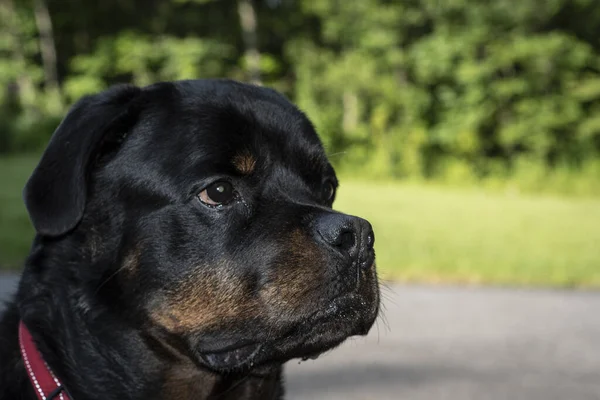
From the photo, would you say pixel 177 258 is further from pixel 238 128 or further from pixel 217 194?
pixel 238 128

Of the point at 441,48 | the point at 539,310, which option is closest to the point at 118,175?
the point at 539,310

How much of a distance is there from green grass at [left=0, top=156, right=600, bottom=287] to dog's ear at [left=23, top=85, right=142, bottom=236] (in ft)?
18.5

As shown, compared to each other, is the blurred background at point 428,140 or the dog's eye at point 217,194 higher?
the dog's eye at point 217,194

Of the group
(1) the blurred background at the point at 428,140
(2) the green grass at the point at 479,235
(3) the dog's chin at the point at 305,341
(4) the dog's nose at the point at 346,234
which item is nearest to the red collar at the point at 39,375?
(3) the dog's chin at the point at 305,341

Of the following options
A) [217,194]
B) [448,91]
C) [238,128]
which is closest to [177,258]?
[217,194]

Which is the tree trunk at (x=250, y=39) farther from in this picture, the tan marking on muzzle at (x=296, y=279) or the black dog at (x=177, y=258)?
A: the tan marking on muzzle at (x=296, y=279)

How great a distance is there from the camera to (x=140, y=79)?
29.3m

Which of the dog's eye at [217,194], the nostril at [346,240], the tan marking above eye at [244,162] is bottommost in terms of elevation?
the nostril at [346,240]

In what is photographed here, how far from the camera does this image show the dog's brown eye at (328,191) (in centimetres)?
314

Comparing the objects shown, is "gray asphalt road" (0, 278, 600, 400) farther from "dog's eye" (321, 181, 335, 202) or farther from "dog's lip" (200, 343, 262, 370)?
"dog's lip" (200, 343, 262, 370)

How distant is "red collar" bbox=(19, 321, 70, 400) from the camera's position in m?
2.58

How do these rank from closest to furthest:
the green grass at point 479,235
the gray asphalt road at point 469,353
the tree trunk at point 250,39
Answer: the gray asphalt road at point 469,353 → the green grass at point 479,235 → the tree trunk at point 250,39

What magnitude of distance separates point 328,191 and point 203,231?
2.48 feet

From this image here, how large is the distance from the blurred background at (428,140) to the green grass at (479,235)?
0.15 feet
